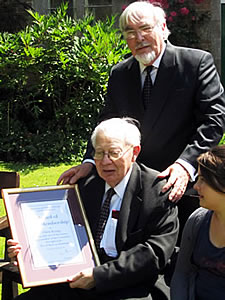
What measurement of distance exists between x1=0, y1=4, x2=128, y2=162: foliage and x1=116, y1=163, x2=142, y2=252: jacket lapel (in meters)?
5.39

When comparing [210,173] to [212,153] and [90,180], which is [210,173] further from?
[90,180]

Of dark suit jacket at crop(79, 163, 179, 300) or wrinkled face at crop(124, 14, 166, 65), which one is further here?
wrinkled face at crop(124, 14, 166, 65)

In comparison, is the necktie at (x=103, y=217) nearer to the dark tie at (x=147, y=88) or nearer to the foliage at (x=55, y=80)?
the dark tie at (x=147, y=88)

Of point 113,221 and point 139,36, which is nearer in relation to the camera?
point 113,221

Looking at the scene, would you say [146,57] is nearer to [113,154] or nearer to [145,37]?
[145,37]

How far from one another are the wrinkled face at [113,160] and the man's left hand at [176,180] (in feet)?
0.63

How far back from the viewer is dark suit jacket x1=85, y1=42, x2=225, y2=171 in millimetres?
3434

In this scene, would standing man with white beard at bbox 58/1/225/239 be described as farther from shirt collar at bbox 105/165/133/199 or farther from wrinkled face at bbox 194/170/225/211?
wrinkled face at bbox 194/170/225/211

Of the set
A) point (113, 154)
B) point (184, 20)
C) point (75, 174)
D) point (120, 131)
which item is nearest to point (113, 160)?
point (113, 154)

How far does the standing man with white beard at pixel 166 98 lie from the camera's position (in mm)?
3381

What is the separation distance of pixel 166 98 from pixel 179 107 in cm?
10

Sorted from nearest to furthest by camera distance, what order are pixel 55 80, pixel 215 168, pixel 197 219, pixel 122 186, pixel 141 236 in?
pixel 215 168 → pixel 197 219 → pixel 141 236 → pixel 122 186 → pixel 55 80

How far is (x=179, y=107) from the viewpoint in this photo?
3.51 meters

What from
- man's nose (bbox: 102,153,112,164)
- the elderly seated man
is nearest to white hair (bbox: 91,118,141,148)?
the elderly seated man
